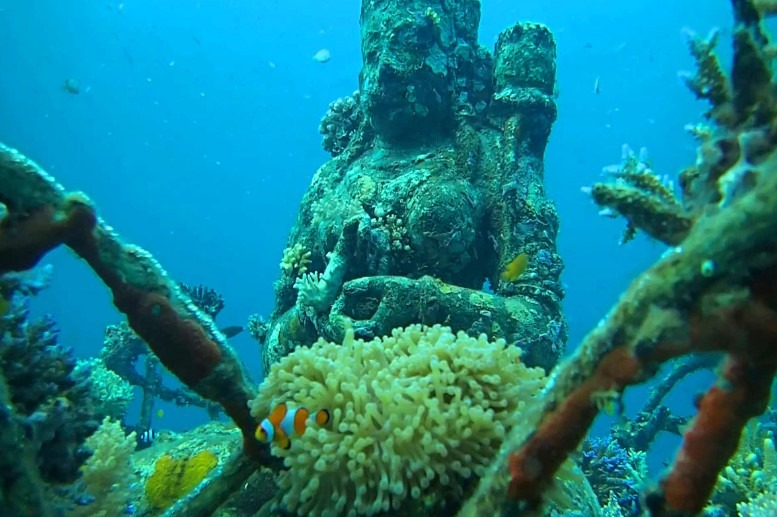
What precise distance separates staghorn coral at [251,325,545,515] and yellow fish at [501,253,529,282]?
11.4ft

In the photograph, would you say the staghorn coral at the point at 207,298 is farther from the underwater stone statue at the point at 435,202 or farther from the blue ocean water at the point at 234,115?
the blue ocean water at the point at 234,115

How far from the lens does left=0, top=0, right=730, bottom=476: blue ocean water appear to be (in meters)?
61.0

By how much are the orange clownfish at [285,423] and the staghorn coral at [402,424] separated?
0.05 metres

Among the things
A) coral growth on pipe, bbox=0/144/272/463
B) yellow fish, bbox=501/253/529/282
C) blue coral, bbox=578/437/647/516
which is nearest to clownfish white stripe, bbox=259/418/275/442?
coral growth on pipe, bbox=0/144/272/463

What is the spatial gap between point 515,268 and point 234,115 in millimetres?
97178

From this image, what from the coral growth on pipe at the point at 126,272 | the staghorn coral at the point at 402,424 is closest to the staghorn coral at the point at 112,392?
the coral growth on pipe at the point at 126,272

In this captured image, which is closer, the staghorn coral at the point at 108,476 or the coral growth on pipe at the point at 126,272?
the coral growth on pipe at the point at 126,272

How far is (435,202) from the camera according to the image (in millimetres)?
6629

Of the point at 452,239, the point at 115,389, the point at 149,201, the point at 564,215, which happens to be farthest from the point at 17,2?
the point at 564,215

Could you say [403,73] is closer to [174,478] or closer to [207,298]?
[207,298]

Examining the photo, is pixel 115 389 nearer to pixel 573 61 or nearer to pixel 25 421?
pixel 25 421

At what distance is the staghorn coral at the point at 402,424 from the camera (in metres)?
2.47

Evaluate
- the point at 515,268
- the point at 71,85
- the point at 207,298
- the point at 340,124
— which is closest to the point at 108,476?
the point at 515,268

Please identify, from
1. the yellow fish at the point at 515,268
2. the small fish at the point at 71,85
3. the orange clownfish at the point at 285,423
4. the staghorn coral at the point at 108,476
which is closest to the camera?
the orange clownfish at the point at 285,423
